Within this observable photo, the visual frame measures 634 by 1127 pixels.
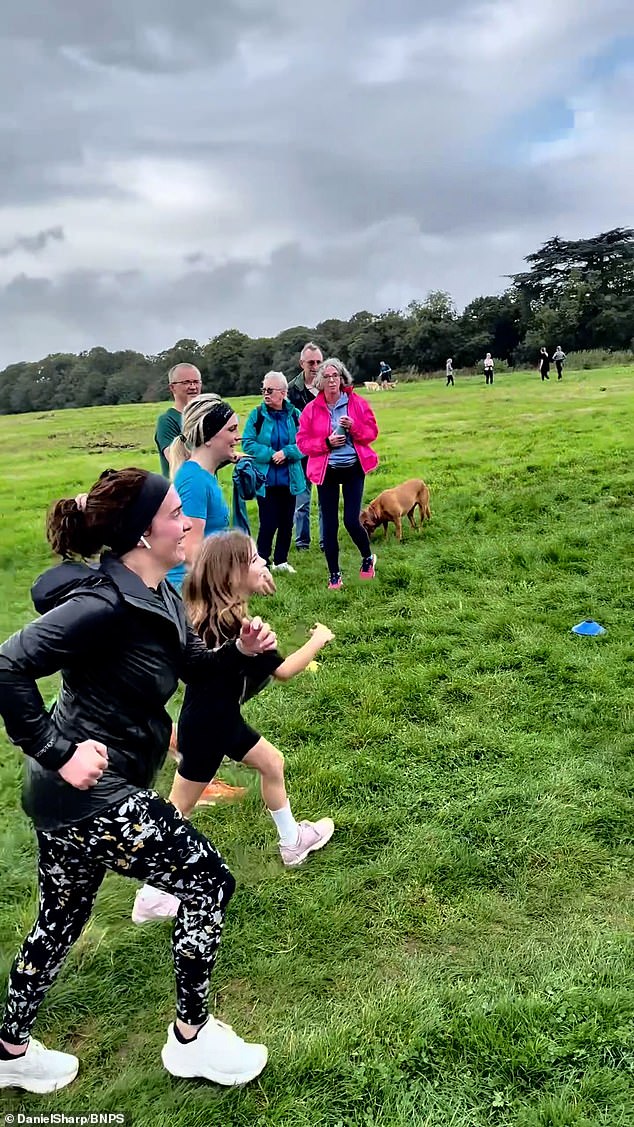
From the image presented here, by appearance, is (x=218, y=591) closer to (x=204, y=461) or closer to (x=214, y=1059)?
(x=204, y=461)

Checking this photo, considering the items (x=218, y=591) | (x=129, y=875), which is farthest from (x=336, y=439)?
(x=129, y=875)

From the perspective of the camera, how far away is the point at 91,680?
2.50 meters

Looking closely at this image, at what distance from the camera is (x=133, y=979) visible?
3336 mm

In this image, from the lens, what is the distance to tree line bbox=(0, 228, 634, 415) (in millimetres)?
57656

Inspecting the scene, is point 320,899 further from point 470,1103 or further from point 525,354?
point 525,354

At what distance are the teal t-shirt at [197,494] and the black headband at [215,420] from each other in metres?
0.22

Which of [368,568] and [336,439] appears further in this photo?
[368,568]

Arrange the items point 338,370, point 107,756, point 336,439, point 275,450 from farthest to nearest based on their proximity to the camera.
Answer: point 275,450
point 338,370
point 336,439
point 107,756

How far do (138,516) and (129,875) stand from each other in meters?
1.18

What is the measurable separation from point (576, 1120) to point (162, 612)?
2.21 m

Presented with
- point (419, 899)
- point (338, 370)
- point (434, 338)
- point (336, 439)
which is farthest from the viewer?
point (434, 338)

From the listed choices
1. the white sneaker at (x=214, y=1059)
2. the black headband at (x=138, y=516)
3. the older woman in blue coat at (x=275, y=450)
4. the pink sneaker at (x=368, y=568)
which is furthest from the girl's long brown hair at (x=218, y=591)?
the pink sneaker at (x=368, y=568)

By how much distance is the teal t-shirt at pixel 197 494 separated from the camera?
4.91 metres

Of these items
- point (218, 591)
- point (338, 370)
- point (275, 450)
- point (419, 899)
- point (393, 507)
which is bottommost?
point (419, 899)
